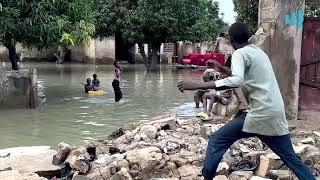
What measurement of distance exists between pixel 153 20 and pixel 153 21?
0.33 ft

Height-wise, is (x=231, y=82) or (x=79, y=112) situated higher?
(x=231, y=82)

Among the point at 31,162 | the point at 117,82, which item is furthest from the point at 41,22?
the point at 31,162

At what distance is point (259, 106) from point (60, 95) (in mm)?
12901

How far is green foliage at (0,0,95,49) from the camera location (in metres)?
12.1

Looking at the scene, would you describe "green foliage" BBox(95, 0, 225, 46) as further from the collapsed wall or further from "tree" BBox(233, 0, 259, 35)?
the collapsed wall

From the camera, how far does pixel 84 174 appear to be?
5.73 meters

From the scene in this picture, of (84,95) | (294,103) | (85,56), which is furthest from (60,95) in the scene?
(85,56)

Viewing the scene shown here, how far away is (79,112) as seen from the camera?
1248 centimetres

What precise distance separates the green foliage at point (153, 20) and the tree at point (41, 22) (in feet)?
38.9

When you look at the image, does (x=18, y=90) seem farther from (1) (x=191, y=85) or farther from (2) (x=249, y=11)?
(1) (x=191, y=85)

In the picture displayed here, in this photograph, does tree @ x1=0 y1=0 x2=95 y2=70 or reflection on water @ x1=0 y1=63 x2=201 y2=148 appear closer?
reflection on water @ x1=0 y1=63 x2=201 y2=148

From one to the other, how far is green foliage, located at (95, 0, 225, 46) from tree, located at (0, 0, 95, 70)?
11868 mm

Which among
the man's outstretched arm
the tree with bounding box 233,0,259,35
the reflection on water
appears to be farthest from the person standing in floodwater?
the man's outstretched arm

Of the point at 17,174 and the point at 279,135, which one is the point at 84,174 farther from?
the point at 279,135
